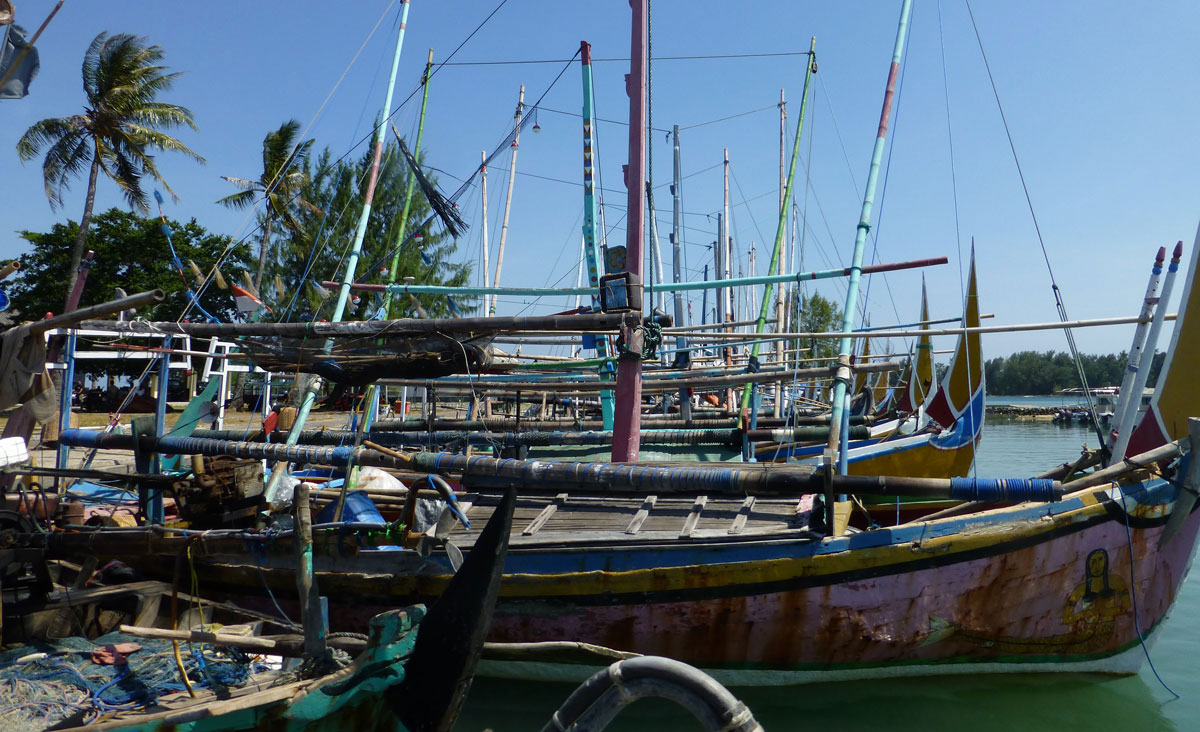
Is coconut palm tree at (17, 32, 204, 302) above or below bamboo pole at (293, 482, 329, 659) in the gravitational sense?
above

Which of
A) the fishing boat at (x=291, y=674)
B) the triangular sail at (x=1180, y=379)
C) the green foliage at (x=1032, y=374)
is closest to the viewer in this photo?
the fishing boat at (x=291, y=674)

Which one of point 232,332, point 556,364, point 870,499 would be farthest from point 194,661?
point 870,499

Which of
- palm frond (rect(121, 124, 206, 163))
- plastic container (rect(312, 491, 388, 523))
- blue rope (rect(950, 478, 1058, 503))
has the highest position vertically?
palm frond (rect(121, 124, 206, 163))

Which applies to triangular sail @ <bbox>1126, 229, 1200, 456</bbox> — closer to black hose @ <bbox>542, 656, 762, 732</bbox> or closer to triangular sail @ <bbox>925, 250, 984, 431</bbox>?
triangular sail @ <bbox>925, 250, 984, 431</bbox>

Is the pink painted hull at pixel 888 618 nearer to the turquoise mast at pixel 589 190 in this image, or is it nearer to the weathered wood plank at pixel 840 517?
the weathered wood plank at pixel 840 517

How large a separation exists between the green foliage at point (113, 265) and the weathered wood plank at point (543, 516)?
2520cm

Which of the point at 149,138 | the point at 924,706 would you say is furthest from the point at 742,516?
the point at 149,138

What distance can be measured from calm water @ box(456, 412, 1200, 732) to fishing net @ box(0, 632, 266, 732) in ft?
5.72

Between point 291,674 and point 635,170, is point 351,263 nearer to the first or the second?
point 635,170

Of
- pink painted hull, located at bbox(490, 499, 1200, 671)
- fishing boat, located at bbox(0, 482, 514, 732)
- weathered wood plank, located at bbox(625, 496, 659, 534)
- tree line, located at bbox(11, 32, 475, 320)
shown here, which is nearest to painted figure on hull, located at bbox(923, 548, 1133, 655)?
pink painted hull, located at bbox(490, 499, 1200, 671)

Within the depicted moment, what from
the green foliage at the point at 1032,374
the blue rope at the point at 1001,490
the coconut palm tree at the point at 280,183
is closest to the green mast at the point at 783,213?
the blue rope at the point at 1001,490

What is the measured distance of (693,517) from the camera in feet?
18.9

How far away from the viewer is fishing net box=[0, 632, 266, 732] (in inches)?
161

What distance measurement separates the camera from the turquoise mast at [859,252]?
7.36m
